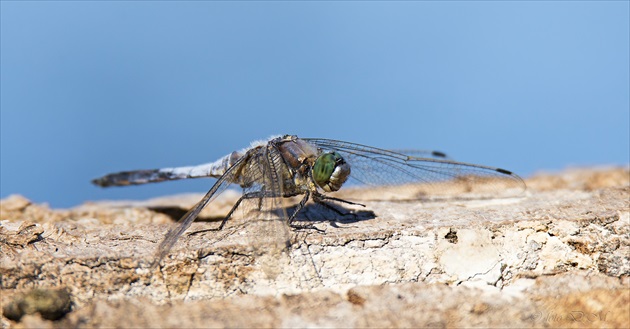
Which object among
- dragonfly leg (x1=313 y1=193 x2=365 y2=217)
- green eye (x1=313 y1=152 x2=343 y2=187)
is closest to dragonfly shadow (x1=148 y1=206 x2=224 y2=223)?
dragonfly leg (x1=313 y1=193 x2=365 y2=217)

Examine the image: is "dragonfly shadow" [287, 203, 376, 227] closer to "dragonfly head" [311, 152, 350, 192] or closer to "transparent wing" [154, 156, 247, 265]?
"dragonfly head" [311, 152, 350, 192]

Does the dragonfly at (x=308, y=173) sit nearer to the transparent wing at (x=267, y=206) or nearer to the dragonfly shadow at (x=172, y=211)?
the transparent wing at (x=267, y=206)

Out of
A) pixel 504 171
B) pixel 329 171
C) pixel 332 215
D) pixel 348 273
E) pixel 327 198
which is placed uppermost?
pixel 504 171

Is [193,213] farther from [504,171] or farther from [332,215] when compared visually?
[504,171]

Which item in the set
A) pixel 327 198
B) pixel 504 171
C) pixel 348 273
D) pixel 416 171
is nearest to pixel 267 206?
pixel 327 198

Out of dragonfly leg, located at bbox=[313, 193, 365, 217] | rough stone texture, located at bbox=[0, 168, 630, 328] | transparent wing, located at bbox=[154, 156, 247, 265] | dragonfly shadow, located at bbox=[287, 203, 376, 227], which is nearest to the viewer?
rough stone texture, located at bbox=[0, 168, 630, 328]

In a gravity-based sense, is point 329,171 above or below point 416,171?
below

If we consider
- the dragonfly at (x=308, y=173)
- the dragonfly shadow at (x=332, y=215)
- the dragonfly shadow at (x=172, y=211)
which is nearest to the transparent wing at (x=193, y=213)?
the dragonfly at (x=308, y=173)
